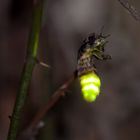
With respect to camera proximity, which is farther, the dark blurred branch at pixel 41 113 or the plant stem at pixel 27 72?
the dark blurred branch at pixel 41 113

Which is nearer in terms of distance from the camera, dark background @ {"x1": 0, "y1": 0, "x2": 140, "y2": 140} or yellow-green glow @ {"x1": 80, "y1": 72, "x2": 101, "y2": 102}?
yellow-green glow @ {"x1": 80, "y1": 72, "x2": 101, "y2": 102}

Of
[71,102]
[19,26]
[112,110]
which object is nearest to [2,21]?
[19,26]

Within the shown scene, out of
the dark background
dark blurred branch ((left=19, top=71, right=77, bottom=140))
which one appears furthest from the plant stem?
the dark background

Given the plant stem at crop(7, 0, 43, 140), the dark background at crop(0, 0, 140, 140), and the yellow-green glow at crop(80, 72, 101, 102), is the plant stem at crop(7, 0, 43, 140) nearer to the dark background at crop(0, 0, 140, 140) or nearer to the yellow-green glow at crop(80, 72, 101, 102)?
the yellow-green glow at crop(80, 72, 101, 102)

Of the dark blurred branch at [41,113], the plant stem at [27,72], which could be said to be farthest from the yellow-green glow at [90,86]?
the plant stem at [27,72]

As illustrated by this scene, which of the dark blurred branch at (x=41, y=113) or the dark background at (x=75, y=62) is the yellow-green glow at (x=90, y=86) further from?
the dark background at (x=75, y=62)

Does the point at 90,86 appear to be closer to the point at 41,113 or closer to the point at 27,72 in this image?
the point at 27,72

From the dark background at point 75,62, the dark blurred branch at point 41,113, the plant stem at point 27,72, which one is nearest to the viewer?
the plant stem at point 27,72
